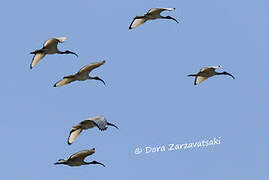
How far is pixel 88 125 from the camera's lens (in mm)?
51125

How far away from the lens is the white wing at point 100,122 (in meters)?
47.6

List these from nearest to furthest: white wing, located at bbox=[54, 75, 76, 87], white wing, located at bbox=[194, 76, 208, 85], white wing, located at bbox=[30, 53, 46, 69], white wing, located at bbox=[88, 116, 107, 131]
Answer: white wing, located at bbox=[88, 116, 107, 131] → white wing, located at bbox=[54, 75, 76, 87] → white wing, located at bbox=[30, 53, 46, 69] → white wing, located at bbox=[194, 76, 208, 85]

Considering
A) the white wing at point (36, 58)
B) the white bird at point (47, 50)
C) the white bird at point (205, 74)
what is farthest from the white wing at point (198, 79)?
the white wing at point (36, 58)

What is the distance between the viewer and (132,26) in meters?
54.9

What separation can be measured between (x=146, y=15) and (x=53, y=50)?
5460 millimetres

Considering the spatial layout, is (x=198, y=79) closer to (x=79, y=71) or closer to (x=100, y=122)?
(x=79, y=71)

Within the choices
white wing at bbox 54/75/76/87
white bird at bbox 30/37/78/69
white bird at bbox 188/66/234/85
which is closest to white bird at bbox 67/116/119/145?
white wing at bbox 54/75/76/87

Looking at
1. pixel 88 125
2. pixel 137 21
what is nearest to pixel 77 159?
pixel 88 125

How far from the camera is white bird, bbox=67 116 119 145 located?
47938mm

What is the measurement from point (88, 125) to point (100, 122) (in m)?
3.00

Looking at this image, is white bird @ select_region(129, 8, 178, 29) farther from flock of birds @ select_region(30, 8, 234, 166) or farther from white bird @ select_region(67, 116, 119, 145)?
white bird @ select_region(67, 116, 119, 145)

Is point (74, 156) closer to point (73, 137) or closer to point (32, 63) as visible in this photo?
point (73, 137)

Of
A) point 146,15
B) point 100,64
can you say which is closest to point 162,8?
point 146,15

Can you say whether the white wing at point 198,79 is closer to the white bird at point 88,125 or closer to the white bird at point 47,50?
the white bird at point 88,125
